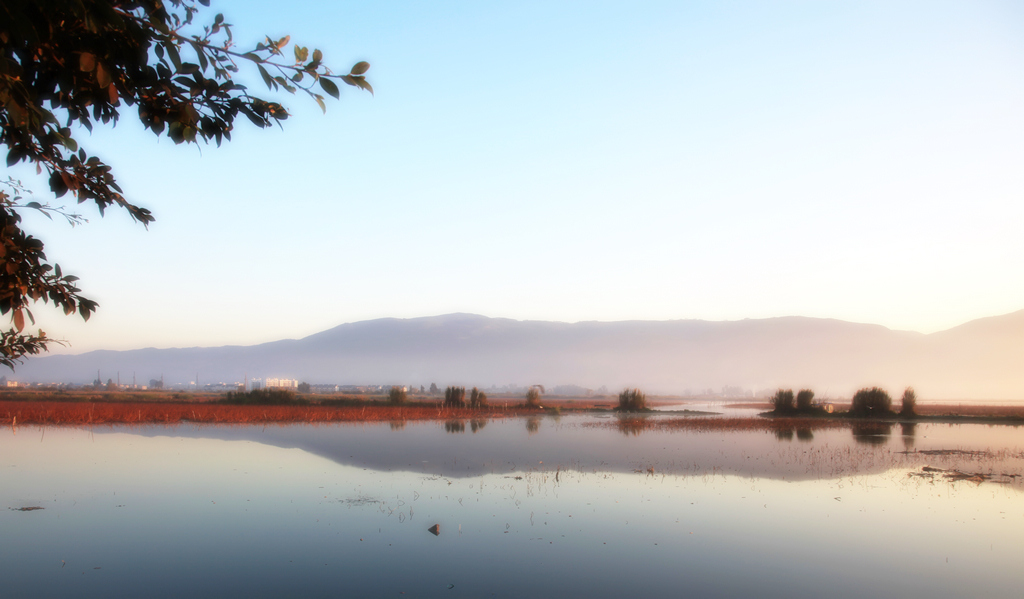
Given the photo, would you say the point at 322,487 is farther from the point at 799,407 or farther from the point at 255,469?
the point at 799,407

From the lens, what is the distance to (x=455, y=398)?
60.2 meters

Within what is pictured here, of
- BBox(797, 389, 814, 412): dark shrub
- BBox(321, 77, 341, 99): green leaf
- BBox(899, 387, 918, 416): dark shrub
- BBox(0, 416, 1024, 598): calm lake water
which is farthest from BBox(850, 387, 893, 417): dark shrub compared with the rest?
BBox(321, 77, 341, 99): green leaf

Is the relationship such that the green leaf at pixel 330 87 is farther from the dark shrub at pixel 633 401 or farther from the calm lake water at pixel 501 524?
the dark shrub at pixel 633 401

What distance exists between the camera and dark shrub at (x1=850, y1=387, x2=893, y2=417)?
162 ft

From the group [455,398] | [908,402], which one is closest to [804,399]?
[908,402]

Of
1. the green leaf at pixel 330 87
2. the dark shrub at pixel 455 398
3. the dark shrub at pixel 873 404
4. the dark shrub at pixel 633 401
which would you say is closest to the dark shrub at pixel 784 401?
the dark shrub at pixel 873 404

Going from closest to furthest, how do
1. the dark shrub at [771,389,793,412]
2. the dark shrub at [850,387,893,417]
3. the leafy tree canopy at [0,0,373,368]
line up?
the leafy tree canopy at [0,0,373,368] < the dark shrub at [850,387,893,417] < the dark shrub at [771,389,793,412]

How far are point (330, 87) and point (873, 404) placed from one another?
188 ft

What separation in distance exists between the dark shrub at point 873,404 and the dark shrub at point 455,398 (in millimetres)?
35102

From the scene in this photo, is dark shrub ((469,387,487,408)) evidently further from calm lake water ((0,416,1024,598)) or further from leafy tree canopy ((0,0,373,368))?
leafy tree canopy ((0,0,373,368))

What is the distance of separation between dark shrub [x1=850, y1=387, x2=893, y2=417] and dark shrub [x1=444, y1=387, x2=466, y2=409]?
115 ft

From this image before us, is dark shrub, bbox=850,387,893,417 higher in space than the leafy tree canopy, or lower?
lower

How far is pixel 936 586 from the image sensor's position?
827 centimetres

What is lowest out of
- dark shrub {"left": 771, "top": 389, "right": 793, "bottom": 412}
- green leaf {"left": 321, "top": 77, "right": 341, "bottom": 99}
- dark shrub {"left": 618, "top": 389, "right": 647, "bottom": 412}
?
dark shrub {"left": 618, "top": 389, "right": 647, "bottom": 412}
